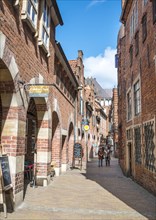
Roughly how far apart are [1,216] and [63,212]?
4.71 ft

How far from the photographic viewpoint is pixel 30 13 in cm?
702

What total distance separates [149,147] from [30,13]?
20.4ft

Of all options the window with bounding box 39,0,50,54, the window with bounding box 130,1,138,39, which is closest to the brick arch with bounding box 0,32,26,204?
the window with bounding box 39,0,50,54

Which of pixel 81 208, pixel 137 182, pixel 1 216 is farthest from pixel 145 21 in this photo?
pixel 1 216

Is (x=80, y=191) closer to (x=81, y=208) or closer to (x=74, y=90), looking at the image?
(x=81, y=208)

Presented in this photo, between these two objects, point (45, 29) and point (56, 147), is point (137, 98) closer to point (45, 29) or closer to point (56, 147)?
point (56, 147)

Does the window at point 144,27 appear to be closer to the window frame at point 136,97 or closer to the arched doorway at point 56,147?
the window frame at point 136,97

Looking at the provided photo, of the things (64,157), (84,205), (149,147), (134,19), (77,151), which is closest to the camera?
(84,205)

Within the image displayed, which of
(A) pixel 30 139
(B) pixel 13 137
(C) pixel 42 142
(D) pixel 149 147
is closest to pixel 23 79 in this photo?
(B) pixel 13 137

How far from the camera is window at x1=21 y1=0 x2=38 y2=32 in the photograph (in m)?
6.31

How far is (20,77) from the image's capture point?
634 centimetres

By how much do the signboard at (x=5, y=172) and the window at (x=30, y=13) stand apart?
3748 millimetres

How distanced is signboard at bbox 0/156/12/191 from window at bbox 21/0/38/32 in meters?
3.75

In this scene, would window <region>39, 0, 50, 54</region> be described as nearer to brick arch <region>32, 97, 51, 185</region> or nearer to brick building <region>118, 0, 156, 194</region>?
brick arch <region>32, 97, 51, 185</region>
